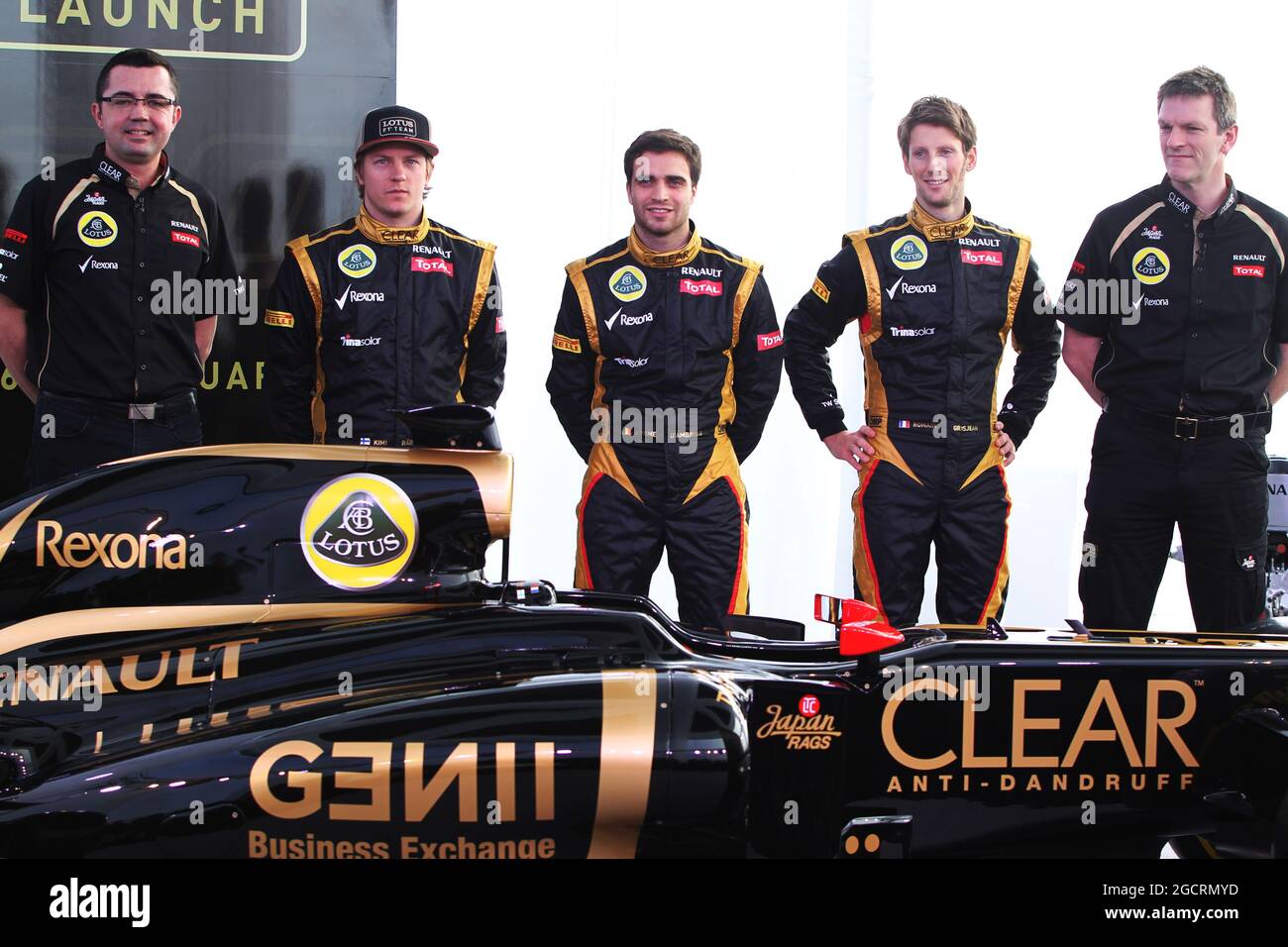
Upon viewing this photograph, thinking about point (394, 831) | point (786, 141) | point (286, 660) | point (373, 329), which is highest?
point (786, 141)

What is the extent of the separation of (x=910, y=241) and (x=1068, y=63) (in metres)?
1.80

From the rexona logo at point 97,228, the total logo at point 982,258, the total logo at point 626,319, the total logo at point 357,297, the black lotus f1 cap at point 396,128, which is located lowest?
the total logo at point 626,319

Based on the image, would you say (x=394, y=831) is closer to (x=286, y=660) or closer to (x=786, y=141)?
(x=286, y=660)

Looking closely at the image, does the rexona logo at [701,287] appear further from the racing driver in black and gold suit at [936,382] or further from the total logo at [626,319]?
the racing driver in black and gold suit at [936,382]

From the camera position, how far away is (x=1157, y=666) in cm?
247

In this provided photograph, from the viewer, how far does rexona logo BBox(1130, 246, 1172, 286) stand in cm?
378

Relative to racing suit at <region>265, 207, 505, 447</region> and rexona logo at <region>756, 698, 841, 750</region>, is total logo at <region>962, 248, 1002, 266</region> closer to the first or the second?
racing suit at <region>265, 207, 505, 447</region>

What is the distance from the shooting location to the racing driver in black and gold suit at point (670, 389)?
3.77m

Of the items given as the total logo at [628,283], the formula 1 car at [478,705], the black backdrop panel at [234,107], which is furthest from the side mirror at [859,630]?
the black backdrop panel at [234,107]

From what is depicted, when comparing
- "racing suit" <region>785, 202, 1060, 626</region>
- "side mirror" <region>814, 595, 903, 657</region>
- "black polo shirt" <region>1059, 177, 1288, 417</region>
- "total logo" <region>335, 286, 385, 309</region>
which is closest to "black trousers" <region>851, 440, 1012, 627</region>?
"racing suit" <region>785, 202, 1060, 626</region>

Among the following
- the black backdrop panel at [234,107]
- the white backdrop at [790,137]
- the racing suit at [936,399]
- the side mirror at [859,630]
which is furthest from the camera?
the white backdrop at [790,137]

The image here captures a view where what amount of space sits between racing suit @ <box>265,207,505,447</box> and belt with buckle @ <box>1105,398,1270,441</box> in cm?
200

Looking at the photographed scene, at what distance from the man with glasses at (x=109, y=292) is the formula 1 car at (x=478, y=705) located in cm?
116
